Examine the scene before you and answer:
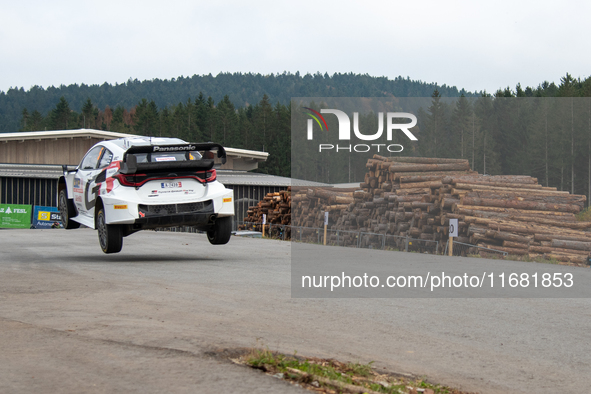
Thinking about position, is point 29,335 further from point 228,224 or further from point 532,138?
point 532,138

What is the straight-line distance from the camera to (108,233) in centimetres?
1239

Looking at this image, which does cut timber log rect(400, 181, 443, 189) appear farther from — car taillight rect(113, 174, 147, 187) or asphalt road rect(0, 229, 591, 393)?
car taillight rect(113, 174, 147, 187)

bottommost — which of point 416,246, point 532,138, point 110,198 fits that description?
point 416,246

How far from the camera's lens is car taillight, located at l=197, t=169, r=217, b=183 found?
40.5 ft

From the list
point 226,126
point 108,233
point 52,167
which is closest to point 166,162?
point 108,233

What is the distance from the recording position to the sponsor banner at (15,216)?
3734 centimetres

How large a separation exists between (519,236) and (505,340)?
1400 centimetres

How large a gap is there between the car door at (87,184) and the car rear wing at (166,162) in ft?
3.88

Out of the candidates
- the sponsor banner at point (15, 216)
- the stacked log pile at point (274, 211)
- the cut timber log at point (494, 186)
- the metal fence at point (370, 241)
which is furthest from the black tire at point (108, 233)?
the sponsor banner at point (15, 216)

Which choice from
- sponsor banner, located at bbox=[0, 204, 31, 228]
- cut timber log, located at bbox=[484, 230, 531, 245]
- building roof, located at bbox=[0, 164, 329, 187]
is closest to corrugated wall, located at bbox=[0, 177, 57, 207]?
building roof, located at bbox=[0, 164, 329, 187]

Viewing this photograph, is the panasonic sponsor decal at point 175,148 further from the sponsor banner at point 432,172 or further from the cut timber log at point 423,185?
the cut timber log at point 423,185

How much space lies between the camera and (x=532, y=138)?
2377 centimetres

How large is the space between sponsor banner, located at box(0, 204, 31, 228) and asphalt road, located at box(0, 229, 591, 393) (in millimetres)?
28671

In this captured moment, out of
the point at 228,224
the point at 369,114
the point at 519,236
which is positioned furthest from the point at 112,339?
the point at 369,114
